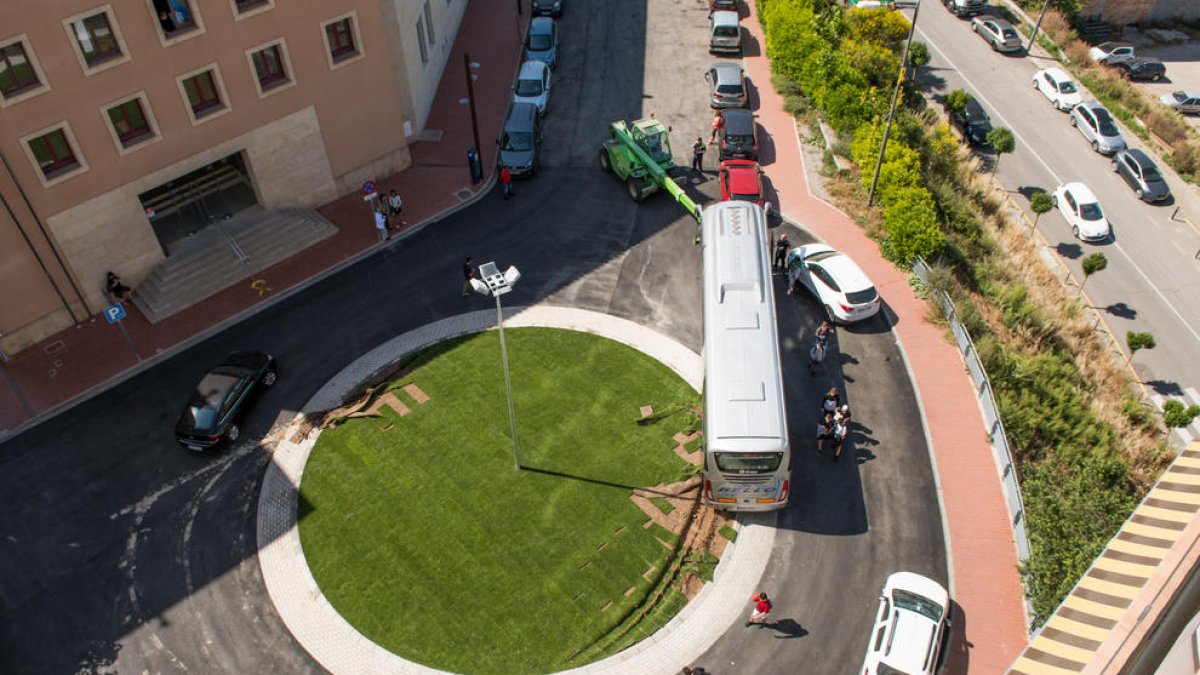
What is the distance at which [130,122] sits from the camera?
3061cm

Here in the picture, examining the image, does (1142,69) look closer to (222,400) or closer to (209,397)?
(222,400)

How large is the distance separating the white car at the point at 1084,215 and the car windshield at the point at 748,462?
2937 centimetres

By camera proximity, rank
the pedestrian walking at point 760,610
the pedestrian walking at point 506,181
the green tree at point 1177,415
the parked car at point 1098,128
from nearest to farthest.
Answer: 1. the pedestrian walking at point 760,610
2. the green tree at point 1177,415
3. the pedestrian walking at point 506,181
4. the parked car at point 1098,128

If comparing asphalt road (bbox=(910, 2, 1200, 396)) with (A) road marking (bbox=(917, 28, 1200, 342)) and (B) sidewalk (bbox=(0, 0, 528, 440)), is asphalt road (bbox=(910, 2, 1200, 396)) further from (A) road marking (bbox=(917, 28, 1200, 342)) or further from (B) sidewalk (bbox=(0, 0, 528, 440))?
(B) sidewalk (bbox=(0, 0, 528, 440))

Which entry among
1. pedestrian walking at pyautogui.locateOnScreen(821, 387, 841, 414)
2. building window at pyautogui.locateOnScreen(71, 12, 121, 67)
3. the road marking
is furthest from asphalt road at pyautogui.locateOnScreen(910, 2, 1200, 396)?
building window at pyautogui.locateOnScreen(71, 12, 121, 67)

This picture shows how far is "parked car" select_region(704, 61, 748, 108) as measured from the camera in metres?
44.3

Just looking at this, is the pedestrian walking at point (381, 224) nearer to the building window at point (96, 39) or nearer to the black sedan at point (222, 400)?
the black sedan at point (222, 400)

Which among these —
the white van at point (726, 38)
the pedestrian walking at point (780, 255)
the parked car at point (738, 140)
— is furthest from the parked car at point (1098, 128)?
the pedestrian walking at point (780, 255)

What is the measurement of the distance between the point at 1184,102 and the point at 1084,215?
20204mm

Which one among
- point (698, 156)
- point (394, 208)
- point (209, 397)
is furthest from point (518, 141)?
point (209, 397)

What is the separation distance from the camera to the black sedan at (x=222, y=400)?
27219mm

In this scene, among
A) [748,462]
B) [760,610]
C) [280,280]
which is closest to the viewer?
[760,610]

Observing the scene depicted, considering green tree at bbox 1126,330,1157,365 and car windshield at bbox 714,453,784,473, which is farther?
green tree at bbox 1126,330,1157,365

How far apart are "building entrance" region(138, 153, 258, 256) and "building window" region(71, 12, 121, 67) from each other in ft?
18.3
